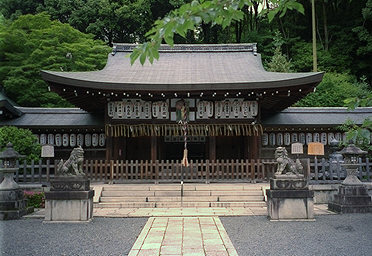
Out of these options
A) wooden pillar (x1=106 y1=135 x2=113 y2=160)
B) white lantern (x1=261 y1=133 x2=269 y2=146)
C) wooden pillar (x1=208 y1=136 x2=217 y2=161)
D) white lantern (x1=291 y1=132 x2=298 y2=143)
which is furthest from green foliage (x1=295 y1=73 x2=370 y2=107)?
wooden pillar (x1=106 y1=135 x2=113 y2=160)

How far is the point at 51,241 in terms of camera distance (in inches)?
261

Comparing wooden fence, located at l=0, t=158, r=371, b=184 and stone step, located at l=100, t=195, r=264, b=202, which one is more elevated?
wooden fence, located at l=0, t=158, r=371, b=184

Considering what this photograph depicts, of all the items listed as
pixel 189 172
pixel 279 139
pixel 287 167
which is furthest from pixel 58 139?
pixel 287 167

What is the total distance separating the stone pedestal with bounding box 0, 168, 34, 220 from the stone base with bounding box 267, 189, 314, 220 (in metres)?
7.00

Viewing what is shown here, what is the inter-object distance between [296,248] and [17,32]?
23.0 meters

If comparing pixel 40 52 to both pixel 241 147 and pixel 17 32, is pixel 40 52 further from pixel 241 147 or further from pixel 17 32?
pixel 241 147

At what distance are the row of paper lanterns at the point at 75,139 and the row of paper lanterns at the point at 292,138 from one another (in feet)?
25.8

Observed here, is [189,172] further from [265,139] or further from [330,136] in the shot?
[330,136]

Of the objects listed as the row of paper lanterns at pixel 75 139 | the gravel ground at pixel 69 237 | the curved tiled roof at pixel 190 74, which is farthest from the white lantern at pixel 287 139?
the gravel ground at pixel 69 237

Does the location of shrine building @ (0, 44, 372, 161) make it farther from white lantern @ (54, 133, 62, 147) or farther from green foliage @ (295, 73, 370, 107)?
green foliage @ (295, 73, 370, 107)

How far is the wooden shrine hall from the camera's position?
12875 mm

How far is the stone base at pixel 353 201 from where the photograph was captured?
9.62 meters

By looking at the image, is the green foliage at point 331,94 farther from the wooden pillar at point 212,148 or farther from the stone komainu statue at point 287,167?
the stone komainu statue at point 287,167

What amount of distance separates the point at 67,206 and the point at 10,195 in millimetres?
1985
